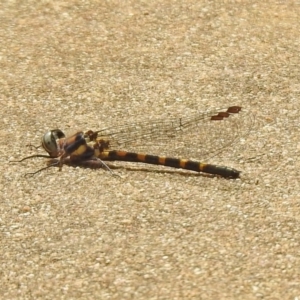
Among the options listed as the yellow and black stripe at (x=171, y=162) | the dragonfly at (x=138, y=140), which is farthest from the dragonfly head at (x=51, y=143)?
the yellow and black stripe at (x=171, y=162)

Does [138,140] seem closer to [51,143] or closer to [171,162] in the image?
[171,162]

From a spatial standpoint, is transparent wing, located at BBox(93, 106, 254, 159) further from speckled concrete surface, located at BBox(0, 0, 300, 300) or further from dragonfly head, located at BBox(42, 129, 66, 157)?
dragonfly head, located at BBox(42, 129, 66, 157)

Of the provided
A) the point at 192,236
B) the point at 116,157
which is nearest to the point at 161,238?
the point at 192,236

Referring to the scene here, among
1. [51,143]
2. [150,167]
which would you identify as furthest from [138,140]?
[51,143]

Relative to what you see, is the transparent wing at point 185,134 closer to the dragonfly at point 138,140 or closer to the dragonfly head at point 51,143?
the dragonfly at point 138,140

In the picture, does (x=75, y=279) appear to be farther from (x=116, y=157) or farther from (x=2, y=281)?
(x=116, y=157)

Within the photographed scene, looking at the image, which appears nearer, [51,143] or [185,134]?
[51,143]
